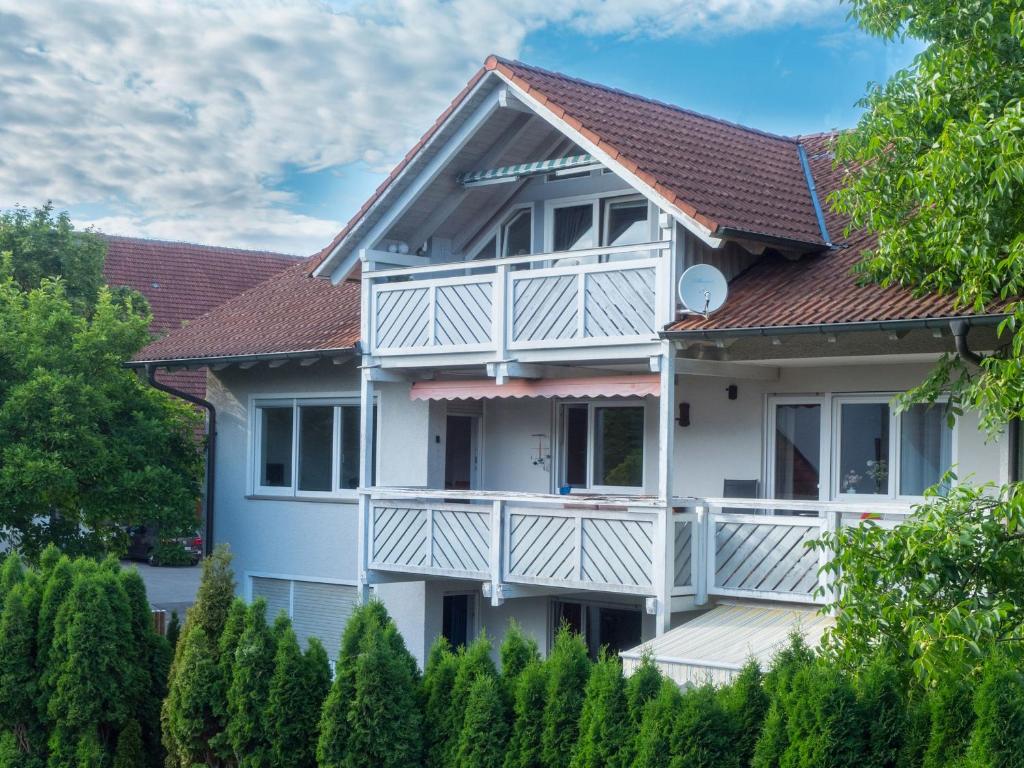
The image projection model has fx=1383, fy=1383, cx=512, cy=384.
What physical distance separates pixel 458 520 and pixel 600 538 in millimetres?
2258

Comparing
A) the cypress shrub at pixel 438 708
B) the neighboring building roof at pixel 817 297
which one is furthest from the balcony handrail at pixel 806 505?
the cypress shrub at pixel 438 708

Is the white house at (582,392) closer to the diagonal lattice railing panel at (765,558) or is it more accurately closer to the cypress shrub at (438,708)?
the diagonal lattice railing panel at (765,558)

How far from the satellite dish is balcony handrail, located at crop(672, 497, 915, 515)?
Answer: 6.61 feet

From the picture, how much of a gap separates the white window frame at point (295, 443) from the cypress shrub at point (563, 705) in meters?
10.3

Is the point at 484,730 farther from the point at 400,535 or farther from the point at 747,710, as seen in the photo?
the point at 400,535

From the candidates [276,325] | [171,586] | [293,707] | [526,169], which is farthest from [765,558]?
[171,586]

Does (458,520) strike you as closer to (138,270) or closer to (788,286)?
(788,286)

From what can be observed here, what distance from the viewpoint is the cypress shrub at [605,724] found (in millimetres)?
8531

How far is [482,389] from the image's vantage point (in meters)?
17.0

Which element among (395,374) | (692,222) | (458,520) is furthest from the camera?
(395,374)

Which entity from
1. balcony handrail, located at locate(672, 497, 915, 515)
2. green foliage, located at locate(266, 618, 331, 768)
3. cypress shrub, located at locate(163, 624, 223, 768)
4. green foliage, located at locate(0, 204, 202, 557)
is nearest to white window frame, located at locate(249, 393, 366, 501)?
green foliage, located at locate(0, 204, 202, 557)

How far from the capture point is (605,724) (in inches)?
339

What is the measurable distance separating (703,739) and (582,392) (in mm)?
8126

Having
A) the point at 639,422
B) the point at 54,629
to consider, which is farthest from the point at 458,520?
the point at 54,629
